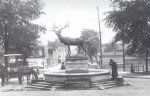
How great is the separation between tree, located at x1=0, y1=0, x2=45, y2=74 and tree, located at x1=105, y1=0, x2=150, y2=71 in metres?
9.67

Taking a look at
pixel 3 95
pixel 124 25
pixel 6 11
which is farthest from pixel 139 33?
pixel 3 95

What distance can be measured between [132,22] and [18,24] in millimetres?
14098

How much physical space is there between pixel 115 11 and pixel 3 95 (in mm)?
24201

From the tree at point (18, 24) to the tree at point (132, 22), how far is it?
31.7ft

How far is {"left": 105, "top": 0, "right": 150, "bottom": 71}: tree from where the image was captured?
3575cm

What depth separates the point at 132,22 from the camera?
36719mm

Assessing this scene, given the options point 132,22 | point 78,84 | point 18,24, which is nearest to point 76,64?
point 78,84

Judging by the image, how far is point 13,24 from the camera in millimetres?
32406

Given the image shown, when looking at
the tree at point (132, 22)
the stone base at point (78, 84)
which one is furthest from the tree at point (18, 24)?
the stone base at point (78, 84)

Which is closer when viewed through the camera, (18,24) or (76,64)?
(76,64)

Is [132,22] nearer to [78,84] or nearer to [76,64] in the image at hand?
[76,64]

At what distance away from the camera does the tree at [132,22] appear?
1407 inches

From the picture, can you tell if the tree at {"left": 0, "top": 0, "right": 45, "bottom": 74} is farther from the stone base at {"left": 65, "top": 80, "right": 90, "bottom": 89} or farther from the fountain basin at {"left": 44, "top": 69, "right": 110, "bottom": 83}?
the stone base at {"left": 65, "top": 80, "right": 90, "bottom": 89}

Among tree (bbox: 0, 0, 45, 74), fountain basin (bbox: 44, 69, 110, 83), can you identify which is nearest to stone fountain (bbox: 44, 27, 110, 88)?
fountain basin (bbox: 44, 69, 110, 83)
